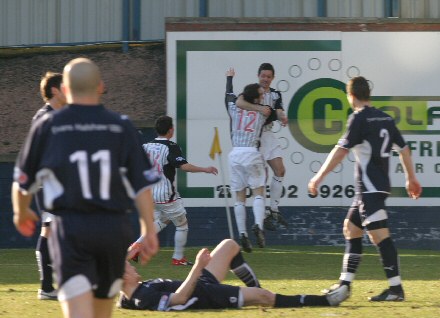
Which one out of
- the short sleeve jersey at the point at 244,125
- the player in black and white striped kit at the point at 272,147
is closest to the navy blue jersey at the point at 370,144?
the short sleeve jersey at the point at 244,125

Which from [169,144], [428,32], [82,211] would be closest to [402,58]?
[428,32]

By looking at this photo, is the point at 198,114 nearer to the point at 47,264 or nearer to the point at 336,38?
the point at 336,38

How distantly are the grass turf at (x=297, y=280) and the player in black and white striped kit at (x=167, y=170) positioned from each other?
60 centimetres

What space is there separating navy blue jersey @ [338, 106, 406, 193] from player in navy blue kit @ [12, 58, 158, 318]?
4134 millimetres

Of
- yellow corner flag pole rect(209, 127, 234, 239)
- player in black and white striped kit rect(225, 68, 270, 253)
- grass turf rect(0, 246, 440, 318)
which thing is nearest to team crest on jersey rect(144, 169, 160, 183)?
grass turf rect(0, 246, 440, 318)

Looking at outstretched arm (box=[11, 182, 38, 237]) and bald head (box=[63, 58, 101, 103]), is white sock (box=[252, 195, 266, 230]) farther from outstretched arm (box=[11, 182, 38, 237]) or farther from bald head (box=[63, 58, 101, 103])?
bald head (box=[63, 58, 101, 103])

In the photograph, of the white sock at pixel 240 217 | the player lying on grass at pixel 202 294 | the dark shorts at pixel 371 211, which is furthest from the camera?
the white sock at pixel 240 217

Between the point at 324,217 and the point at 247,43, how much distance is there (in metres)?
3.14

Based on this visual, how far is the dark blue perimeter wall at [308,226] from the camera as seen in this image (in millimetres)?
18859

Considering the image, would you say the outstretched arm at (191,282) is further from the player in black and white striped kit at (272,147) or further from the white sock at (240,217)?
the player in black and white striped kit at (272,147)

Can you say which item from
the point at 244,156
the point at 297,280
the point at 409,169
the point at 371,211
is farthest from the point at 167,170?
the point at 371,211

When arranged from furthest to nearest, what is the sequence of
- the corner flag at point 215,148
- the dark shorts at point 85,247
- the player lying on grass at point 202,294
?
the corner flag at point 215,148 → the player lying on grass at point 202,294 → the dark shorts at point 85,247

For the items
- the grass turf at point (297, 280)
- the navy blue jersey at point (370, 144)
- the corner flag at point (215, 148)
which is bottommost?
the grass turf at point (297, 280)

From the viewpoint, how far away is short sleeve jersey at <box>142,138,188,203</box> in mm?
14414
